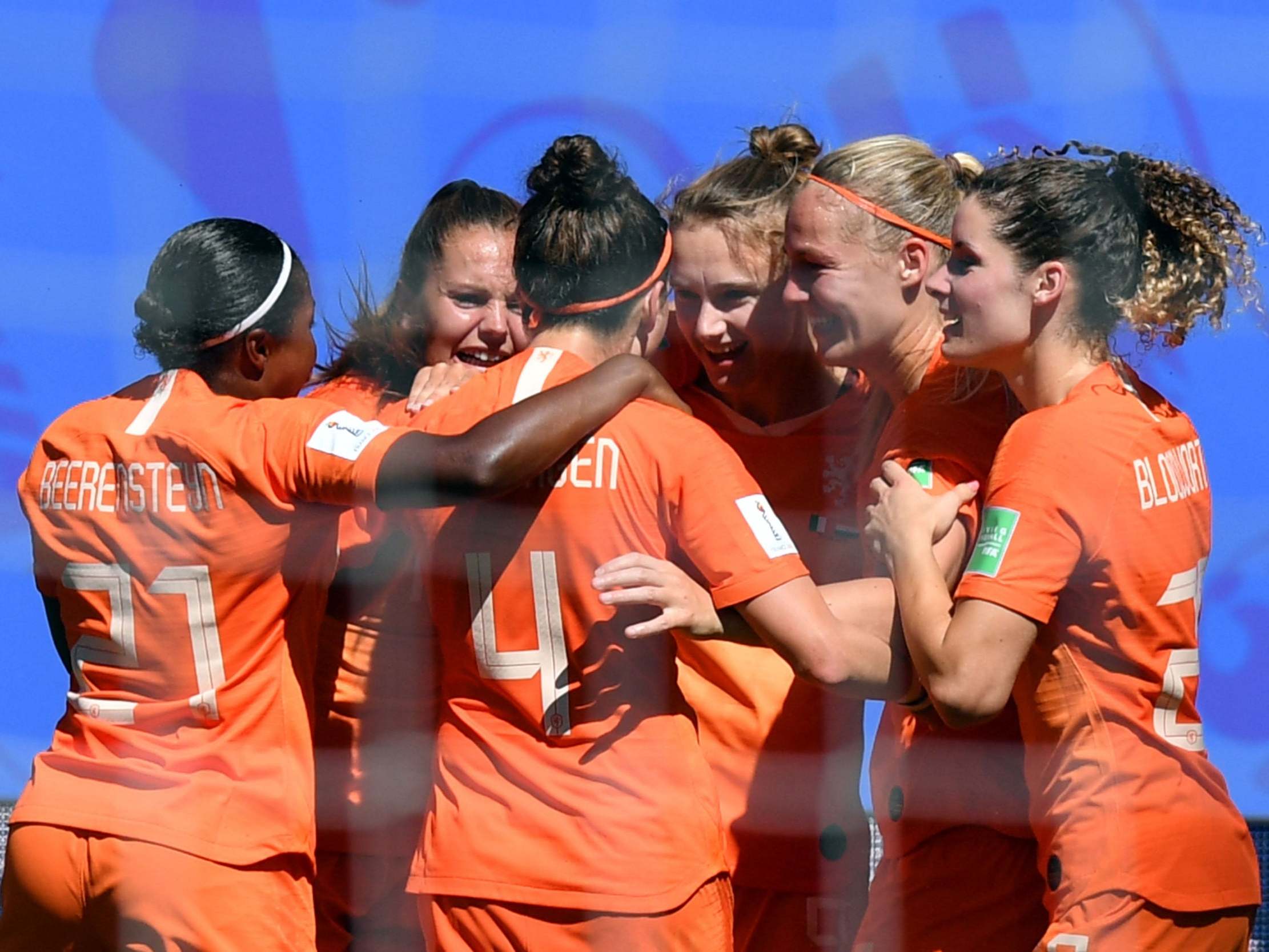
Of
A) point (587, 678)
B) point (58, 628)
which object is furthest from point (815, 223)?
point (58, 628)

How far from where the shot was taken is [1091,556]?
127 cm

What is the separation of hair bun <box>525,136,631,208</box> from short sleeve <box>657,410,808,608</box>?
0.22 meters

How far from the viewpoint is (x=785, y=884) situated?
5.18ft

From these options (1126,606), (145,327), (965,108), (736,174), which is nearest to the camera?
(1126,606)

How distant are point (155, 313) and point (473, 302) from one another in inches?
16.1

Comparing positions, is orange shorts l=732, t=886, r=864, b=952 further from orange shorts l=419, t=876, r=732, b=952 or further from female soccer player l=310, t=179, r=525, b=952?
female soccer player l=310, t=179, r=525, b=952

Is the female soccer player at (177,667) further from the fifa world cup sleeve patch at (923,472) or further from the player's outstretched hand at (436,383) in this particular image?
the fifa world cup sleeve patch at (923,472)

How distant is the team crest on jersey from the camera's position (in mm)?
1626

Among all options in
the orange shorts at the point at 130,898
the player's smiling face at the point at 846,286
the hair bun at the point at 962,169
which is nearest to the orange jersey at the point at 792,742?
the player's smiling face at the point at 846,286

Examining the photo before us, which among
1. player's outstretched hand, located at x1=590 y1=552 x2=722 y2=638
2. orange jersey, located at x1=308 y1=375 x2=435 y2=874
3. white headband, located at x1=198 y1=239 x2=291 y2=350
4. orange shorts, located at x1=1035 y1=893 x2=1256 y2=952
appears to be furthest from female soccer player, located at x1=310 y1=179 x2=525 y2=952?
orange shorts, located at x1=1035 y1=893 x2=1256 y2=952

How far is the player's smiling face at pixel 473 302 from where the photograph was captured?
5.85 feet

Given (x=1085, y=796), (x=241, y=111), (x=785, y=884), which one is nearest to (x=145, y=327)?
(x=241, y=111)

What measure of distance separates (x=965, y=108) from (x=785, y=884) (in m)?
1.09

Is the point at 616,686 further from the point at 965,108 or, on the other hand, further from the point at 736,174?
the point at 965,108
